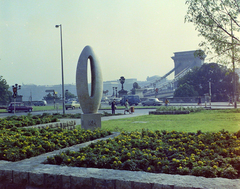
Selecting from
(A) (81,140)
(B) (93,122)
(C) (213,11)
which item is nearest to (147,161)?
(A) (81,140)

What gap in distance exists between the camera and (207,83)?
2376 inches

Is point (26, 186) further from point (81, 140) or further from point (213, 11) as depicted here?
point (213, 11)

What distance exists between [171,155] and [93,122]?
20.1 ft

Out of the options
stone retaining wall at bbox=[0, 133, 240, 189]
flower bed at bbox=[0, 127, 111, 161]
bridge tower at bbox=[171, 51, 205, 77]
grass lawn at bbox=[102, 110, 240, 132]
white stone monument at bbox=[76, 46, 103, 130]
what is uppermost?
bridge tower at bbox=[171, 51, 205, 77]

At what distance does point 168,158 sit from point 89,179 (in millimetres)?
1983

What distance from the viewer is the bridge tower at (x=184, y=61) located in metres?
116

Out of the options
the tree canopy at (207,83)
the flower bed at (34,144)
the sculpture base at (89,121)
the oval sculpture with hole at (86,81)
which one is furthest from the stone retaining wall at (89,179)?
the tree canopy at (207,83)

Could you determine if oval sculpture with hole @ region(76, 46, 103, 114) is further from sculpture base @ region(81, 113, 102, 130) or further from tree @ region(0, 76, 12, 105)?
tree @ region(0, 76, 12, 105)

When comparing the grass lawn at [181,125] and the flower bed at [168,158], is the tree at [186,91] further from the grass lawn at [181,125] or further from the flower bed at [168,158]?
the flower bed at [168,158]

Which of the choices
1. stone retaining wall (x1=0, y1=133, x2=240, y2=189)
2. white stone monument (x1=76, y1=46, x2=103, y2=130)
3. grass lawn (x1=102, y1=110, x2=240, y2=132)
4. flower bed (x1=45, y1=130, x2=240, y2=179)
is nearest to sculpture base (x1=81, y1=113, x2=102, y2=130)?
white stone monument (x1=76, y1=46, x2=103, y2=130)

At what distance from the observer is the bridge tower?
4584 inches

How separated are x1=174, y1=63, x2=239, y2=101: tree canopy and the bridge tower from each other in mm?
54003

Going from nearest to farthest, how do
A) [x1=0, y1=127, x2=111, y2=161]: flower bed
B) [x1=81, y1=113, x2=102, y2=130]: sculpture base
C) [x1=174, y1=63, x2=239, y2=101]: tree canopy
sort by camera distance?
[x1=0, y1=127, x2=111, y2=161]: flower bed, [x1=81, y1=113, x2=102, y2=130]: sculpture base, [x1=174, y1=63, x2=239, y2=101]: tree canopy

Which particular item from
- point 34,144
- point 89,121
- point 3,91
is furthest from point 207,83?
point 34,144
